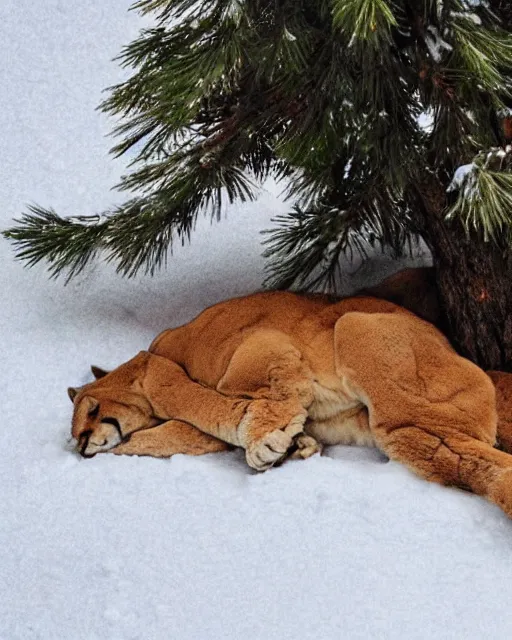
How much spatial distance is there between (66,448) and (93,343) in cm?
49

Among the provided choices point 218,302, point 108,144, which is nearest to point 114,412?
point 218,302

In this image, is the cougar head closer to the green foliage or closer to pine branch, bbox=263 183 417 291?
the green foliage

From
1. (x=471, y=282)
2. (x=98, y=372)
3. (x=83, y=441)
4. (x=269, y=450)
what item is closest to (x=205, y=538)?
(x=269, y=450)

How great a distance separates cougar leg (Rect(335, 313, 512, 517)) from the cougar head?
1.97ft

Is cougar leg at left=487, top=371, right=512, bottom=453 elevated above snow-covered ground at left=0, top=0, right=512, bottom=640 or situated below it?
above

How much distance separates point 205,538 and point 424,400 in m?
0.64

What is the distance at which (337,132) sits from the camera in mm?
2521

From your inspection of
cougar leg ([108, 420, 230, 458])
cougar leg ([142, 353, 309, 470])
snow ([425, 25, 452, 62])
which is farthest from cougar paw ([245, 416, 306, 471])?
snow ([425, 25, 452, 62])

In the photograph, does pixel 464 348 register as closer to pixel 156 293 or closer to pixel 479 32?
pixel 479 32

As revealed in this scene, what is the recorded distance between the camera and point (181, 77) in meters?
2.43

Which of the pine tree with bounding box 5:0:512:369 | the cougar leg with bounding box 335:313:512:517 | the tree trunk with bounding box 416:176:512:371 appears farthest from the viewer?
the tree trunk with bounding box 416:176:512:371

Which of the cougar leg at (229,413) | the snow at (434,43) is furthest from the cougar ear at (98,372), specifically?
the snow at (434,43)

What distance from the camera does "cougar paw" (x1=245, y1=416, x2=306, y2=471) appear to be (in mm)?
2402

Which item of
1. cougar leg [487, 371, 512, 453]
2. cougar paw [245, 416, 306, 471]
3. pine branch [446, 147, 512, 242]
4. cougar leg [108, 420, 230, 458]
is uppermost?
pine branch [446, 147, 512, 242]
